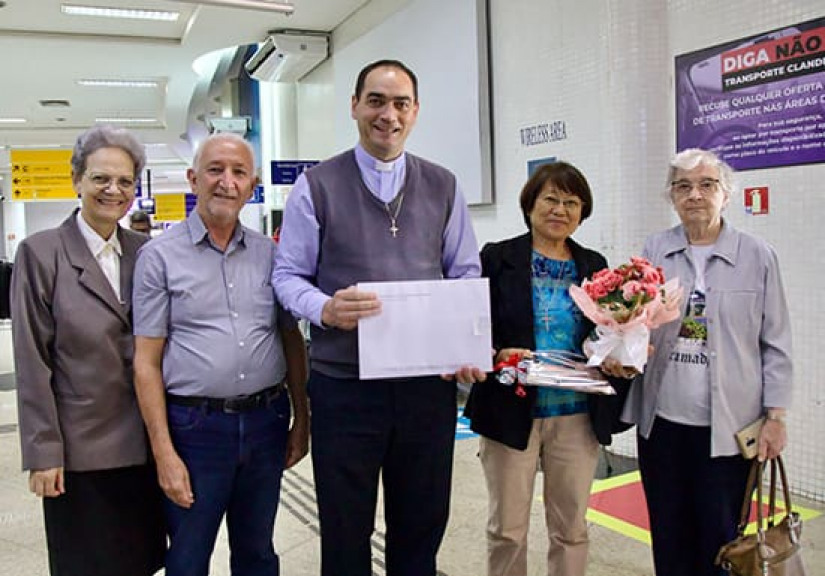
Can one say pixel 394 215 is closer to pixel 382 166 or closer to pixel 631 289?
pixel 382 166

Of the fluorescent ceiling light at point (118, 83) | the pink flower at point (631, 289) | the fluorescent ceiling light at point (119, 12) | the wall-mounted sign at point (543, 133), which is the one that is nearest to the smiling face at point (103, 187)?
the pink flower at point (631, 289)

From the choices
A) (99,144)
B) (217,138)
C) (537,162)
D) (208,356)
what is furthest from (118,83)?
(208,356)

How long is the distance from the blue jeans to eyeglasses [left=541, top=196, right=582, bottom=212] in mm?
922

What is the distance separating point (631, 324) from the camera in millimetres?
1804

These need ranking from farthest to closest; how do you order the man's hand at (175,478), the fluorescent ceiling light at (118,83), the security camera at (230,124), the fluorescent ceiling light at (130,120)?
the fluorescent ceiling light at (130,120) → the fluorescent ceiling light at (118,83) → the security camera at (230,124) → the man's hand at (175,478)

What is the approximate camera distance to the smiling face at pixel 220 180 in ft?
5.99

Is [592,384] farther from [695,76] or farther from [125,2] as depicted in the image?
[125,2]

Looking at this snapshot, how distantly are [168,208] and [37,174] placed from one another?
395 centimetres

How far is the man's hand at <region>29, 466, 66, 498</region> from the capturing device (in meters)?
1.76

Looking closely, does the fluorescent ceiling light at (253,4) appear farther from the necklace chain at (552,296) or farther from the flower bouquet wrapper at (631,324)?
the flower bouquet wrapper at (631,324)

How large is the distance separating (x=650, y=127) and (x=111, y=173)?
305 centimetres

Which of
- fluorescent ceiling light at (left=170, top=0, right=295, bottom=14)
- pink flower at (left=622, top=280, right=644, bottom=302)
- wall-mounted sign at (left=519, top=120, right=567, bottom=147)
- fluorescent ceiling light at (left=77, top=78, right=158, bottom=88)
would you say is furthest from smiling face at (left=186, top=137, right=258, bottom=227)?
fluorescent ceiling light at (left=77, top=78, right=158, bottom=88)

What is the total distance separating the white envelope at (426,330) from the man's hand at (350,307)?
0.02 meters

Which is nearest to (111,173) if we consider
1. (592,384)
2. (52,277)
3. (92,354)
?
(52,277)
